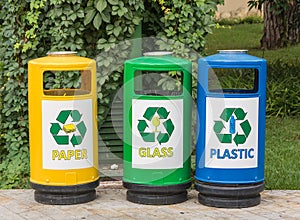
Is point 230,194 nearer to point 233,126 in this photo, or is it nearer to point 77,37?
point 233,126

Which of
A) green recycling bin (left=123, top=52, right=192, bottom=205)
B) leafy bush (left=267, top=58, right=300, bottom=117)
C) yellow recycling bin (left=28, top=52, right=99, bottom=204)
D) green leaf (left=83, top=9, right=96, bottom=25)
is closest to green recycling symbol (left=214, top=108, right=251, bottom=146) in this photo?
green recycling bin (left=123, top=52, right=192, bottom=205)

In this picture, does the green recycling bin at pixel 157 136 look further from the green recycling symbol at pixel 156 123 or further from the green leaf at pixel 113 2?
the green leaf at pixel 113 2

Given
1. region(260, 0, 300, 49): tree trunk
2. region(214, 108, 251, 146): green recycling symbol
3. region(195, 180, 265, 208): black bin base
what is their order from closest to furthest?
1. region(214, 108, 251, 146): green recycling symbol
2. region(195, 180, 265, 208): black bin base
3. region(260, 0, 300, 49): tree trunk

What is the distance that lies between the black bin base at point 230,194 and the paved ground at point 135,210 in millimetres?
46

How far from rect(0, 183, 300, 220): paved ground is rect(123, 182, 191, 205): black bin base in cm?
4

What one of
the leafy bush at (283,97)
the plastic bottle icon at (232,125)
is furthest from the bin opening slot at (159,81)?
the leafy bush at (283,97)

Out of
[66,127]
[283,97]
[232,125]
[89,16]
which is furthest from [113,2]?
[283,97]

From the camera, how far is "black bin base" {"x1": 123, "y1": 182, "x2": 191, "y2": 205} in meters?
5.57

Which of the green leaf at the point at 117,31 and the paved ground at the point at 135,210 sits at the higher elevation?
the green leaf at the point at 117,31

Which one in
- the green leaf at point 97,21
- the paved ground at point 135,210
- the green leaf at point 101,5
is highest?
the green leaf at point 101,5

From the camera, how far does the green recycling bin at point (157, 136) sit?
5.42 meters

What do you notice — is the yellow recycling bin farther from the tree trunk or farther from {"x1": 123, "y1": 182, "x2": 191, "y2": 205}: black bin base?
the tree trunk

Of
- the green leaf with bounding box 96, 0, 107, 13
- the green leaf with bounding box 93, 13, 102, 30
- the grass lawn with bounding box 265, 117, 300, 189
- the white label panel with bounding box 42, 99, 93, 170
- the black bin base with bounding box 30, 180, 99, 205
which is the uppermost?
the green leaf with bounding box 96, 0, 107, 13

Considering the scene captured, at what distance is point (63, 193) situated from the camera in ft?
18.4
